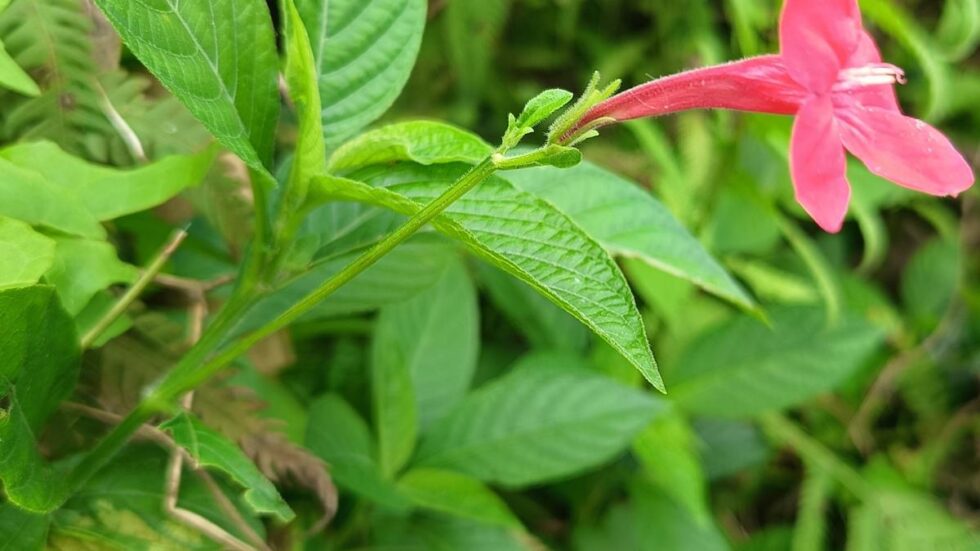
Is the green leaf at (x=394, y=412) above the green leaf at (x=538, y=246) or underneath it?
underneath

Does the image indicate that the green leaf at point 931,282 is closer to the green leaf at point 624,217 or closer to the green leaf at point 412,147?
the green leaf at point 624,217

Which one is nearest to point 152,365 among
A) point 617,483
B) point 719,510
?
point 617,483

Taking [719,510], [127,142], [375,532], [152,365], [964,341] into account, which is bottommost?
[719,510]

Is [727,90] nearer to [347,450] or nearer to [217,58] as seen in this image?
[217,58]

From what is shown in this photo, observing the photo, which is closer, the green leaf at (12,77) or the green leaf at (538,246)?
the green leaf at (538,246)

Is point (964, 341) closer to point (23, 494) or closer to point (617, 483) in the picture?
point (617, 483)

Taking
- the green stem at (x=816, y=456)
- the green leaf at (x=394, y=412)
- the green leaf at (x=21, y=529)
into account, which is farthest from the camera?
the green stem at (x=816, y=456)

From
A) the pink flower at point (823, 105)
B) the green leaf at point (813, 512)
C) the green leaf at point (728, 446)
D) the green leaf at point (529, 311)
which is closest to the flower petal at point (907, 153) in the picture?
the pink flower at point (823, 105)
